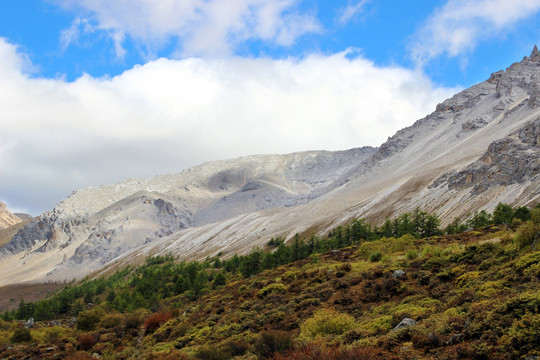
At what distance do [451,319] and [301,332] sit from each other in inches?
242

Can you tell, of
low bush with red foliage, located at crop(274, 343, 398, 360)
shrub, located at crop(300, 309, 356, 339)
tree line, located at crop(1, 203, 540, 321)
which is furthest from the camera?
tree line, located at crop(1, 203, 540, 321)

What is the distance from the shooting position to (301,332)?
16.6 metres

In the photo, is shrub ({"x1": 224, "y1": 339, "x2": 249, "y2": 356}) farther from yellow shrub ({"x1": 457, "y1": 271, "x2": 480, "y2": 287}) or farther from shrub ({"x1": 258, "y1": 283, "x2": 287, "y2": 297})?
shrub ({"x1": 258, "y1": 283, "x2": 287, "y2": 297})

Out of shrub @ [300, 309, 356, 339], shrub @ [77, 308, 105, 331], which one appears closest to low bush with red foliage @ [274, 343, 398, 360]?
shrub @ [300, 309, 356, 339]

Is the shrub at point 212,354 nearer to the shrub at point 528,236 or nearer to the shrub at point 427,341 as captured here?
the shrub at point 427,341

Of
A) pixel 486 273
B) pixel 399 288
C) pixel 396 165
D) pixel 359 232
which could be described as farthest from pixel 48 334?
pixel 396 165

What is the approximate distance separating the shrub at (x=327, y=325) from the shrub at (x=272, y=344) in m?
1.48

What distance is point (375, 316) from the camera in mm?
16391

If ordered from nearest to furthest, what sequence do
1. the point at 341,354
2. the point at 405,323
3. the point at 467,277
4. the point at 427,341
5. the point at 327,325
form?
the point at 341,354, the point at 427,341, the point at 405,323, the point at 327,325, the point at 467,277

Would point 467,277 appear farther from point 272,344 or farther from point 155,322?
point 155,322

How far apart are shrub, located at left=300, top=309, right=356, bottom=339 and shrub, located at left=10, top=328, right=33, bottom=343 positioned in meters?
31.2

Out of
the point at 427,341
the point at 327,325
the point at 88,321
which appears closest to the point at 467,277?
the point at 327,325

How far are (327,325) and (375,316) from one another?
6.49 ft

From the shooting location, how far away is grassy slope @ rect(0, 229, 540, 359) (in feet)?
36.4
